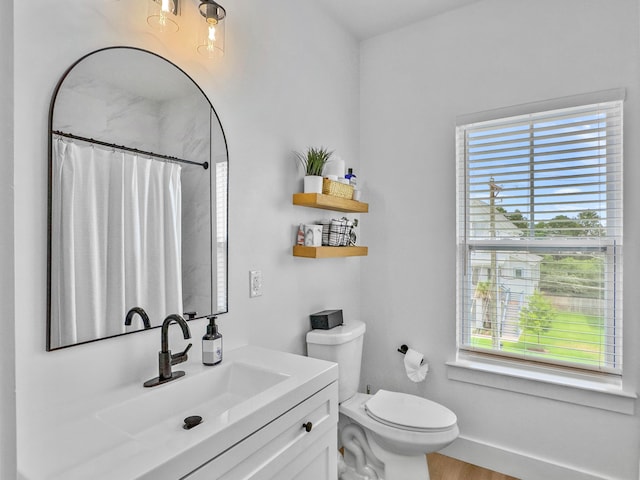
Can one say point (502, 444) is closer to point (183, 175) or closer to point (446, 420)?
point (446, 420)

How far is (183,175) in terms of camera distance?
55.4 inches

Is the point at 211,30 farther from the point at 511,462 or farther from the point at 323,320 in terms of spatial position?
the point at 511,462

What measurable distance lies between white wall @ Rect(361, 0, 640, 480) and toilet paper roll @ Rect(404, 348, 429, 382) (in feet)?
0.21

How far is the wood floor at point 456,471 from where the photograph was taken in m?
2.02

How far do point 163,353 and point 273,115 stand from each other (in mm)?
1195

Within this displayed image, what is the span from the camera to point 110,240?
1170mm

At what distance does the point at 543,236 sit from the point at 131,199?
1.98 m

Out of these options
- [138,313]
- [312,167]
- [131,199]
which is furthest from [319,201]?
[138,313]

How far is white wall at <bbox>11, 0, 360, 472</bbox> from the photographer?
982 mm

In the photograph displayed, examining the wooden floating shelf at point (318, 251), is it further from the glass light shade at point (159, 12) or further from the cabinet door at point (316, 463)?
the glass light shade at point (159, 12)

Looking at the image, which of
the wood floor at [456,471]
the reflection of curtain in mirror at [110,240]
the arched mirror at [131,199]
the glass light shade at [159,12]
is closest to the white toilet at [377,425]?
the wood floor at [456,471]

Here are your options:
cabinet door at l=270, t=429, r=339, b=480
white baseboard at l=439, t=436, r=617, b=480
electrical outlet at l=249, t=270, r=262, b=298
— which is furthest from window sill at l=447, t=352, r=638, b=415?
electrical outlet at l=249, t=270, r=262, b=298

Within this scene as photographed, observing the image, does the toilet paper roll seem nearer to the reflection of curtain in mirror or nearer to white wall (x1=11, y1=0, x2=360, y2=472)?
white wall (x1=11, y1=0, x2=360, y2=472)

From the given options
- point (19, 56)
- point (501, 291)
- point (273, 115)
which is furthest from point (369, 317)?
point (19, 56)
